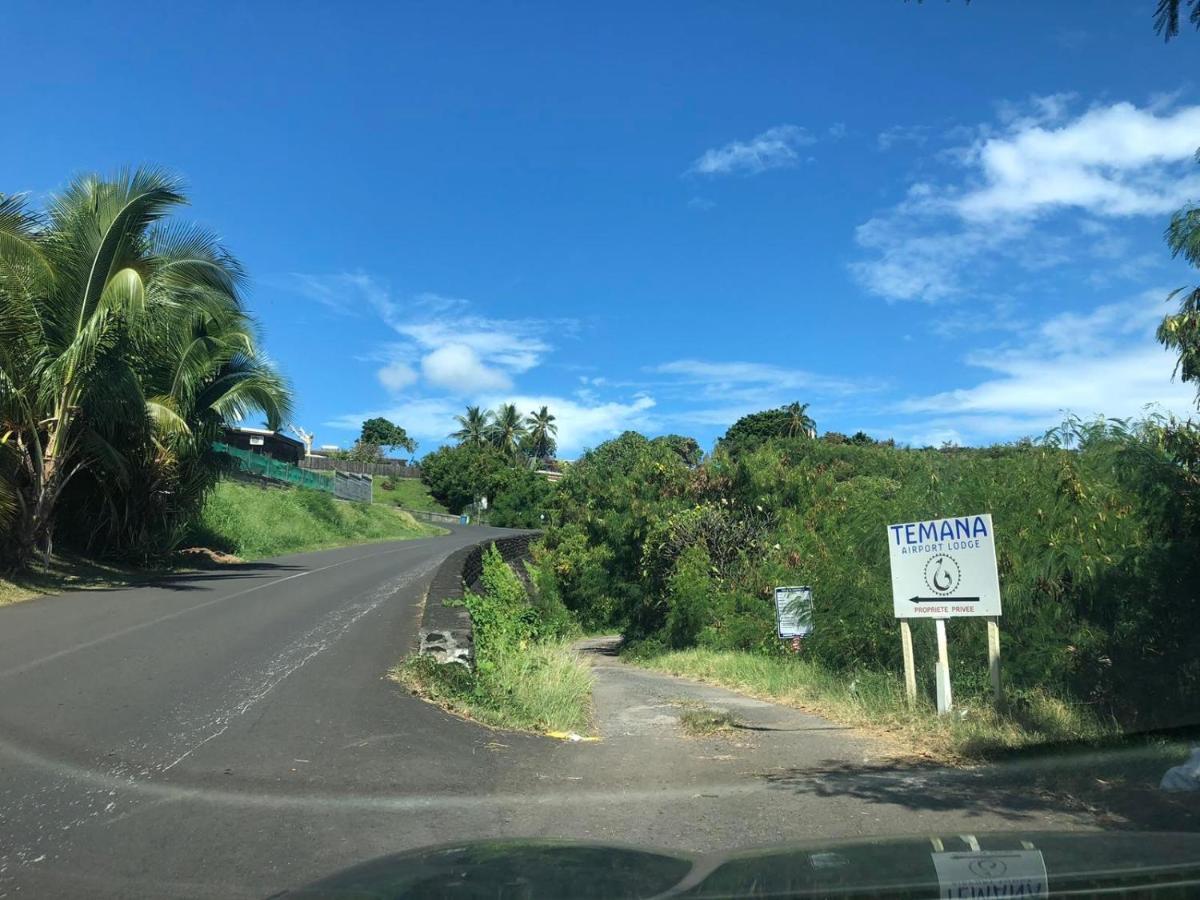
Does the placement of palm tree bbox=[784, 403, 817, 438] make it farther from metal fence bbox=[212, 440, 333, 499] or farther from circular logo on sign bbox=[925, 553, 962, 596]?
circular logo on sign bbox=[925, 553, 962, 596]

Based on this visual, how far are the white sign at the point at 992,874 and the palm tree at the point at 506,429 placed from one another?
97.9 metres

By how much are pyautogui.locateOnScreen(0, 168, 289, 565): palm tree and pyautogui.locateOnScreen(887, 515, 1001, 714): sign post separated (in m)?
15.9

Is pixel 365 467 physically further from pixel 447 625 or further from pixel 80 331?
pixel 447 625

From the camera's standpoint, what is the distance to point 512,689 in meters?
9.84

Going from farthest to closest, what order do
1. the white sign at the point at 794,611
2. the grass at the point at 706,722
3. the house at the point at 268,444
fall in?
the house at the point at 268,444
the white sign at the point at 794,611
the grass at the point at 706,722

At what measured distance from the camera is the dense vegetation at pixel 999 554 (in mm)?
7965

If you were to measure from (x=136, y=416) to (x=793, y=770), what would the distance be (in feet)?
60.4

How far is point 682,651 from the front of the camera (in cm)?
Result: 1769

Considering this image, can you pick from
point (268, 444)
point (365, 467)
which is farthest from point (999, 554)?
point (365, 467)

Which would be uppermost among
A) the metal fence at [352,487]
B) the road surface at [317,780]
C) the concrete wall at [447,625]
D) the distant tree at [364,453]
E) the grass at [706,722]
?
the distant tree at [364,453]

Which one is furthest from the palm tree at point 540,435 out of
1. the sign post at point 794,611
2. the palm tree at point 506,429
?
the sign post at point 794,611

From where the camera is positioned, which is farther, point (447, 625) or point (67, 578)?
point (67, 578)

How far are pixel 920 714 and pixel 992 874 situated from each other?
575 centimetres

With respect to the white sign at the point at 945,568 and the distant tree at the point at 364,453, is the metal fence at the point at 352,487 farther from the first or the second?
the white sign at the point at 945,568
